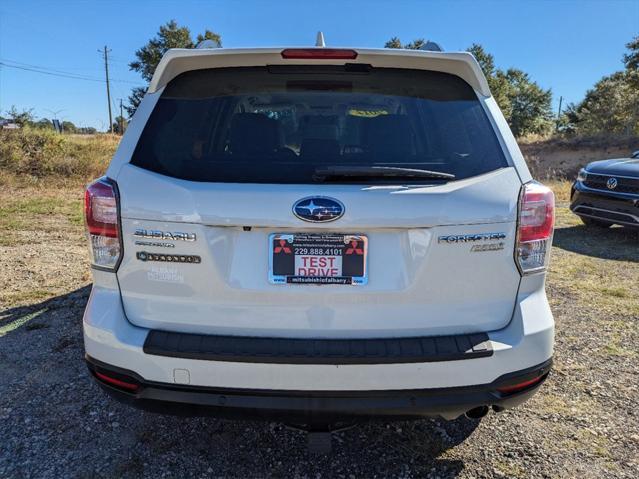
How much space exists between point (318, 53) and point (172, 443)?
2.00m

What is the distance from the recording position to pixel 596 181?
7.63 metres

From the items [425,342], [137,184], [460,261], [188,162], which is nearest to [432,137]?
[460,261]

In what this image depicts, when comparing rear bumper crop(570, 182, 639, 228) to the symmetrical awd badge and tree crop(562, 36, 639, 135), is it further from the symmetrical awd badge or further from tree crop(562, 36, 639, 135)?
tree crop(562, 36, 639, 135)

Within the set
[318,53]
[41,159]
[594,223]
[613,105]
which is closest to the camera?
[318,53]

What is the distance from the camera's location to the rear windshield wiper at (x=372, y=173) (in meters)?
1.86

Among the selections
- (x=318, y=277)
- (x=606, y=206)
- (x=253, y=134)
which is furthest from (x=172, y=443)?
(x=606, y=206)

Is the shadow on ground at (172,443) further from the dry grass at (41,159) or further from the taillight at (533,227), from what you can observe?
the dry grass at (41,159)

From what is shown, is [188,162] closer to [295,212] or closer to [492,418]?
[295,212]

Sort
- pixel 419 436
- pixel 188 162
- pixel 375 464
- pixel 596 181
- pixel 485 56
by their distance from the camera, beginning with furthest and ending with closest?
pixel 485 56, pixel 596 181, pixel 419 436, pixel 375 464, pixel 188 162

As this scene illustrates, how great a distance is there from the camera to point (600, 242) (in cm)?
739

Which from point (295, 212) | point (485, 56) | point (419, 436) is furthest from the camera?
point (485, 56)

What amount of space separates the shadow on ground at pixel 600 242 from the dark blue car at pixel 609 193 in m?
0.22

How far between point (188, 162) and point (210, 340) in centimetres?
70

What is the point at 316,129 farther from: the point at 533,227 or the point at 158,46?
the point at 158,46
